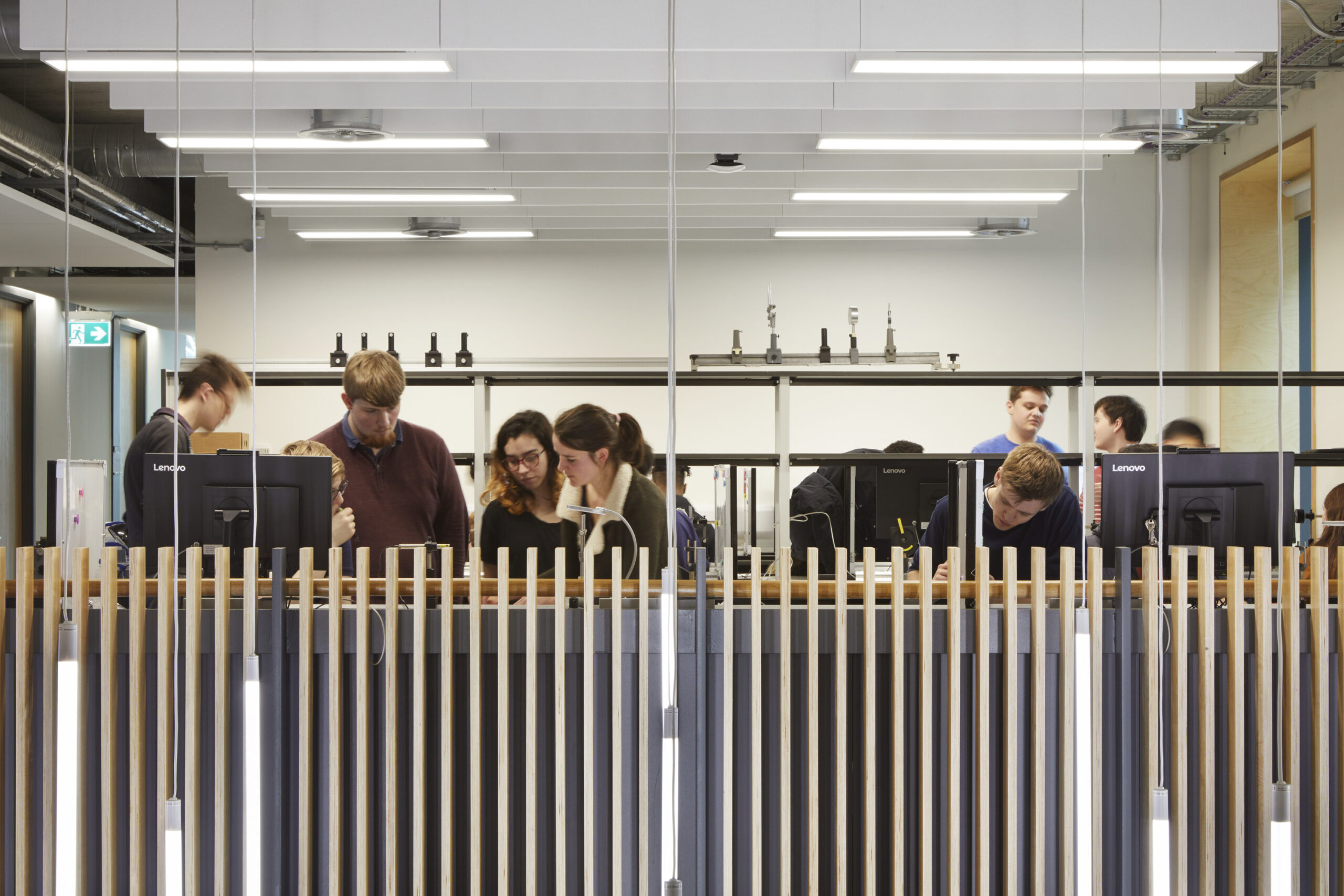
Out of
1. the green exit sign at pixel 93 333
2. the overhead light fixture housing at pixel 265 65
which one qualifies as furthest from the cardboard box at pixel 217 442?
the green exit sign at pixel 93 333

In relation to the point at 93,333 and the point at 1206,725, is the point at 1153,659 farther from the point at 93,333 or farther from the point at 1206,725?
the point at 93,333

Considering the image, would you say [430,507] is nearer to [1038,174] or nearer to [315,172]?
[315,172]

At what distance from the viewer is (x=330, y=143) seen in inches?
189

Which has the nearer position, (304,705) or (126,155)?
(304,705)

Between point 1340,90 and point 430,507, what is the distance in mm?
5274

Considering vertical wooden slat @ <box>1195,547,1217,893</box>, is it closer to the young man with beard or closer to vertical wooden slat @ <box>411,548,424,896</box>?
vertical wooden slat @ <box>411,548,424,896</box>

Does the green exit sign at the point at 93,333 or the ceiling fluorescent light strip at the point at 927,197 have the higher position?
the ceiling fluorescent light strip at the point at 927,197

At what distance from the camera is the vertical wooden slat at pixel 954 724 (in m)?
2.55

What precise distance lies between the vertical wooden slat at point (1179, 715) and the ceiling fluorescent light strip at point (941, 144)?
8.85 feet

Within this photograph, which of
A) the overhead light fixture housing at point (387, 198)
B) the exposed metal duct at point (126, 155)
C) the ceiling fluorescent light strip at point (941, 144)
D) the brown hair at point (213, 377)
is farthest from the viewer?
the exposed metal duct at point (126, 155)

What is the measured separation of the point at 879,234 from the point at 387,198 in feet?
10.0

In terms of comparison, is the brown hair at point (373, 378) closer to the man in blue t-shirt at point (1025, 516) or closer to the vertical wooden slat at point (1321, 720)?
the man in blue t-shirt at point (1025, 516)

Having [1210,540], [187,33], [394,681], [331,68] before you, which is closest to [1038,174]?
[1210,540]

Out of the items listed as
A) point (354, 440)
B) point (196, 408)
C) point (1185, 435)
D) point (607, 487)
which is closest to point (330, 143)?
point (196, 408)
